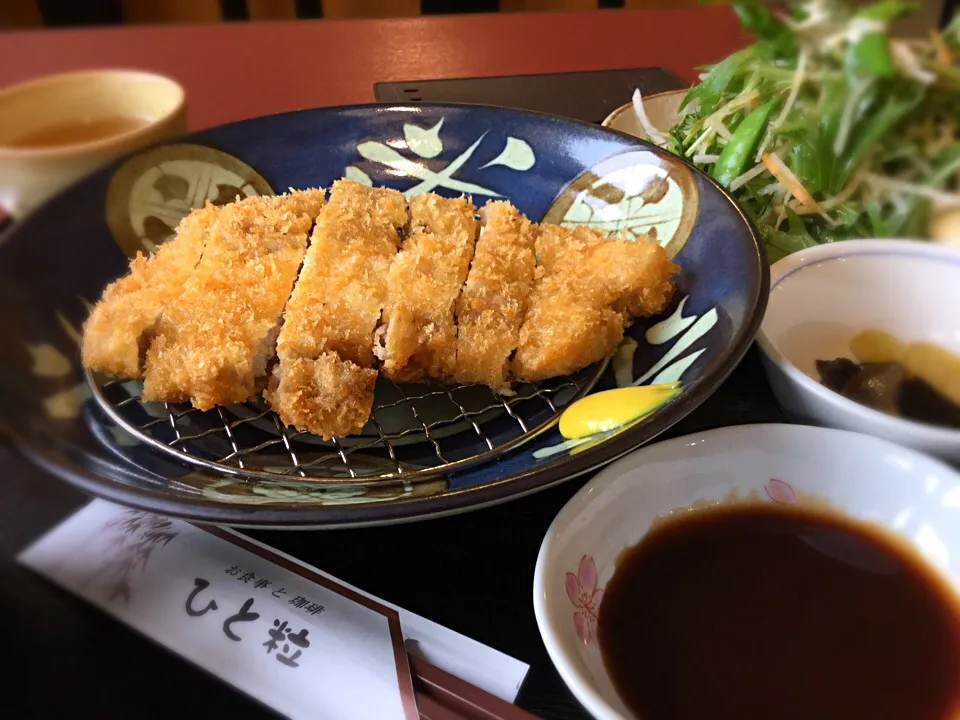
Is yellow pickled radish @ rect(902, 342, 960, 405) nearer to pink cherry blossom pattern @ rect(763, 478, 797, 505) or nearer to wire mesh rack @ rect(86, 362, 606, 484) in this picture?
pink cherry blossom pattern @ rect(763, 478, 797, 505)

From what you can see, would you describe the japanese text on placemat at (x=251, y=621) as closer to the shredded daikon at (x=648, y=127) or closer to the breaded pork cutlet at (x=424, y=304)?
the breaded pork cutlet at (x=424, y=304)

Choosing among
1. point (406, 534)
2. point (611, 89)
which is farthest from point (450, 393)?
point (611, 89)

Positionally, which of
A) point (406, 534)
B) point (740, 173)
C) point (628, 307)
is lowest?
point (406, 534)

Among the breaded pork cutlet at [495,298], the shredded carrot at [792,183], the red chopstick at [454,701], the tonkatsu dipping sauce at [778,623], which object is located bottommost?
the red chopstick at [454,701]

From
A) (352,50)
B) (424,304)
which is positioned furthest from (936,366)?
(352,50)

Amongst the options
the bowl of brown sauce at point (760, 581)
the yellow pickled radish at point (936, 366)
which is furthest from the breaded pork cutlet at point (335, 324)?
the yellow pickled radish at point (936, 366)

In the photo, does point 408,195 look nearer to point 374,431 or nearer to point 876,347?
point 374,431

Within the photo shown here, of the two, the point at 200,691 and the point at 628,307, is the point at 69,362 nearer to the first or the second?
the point at 200,691
